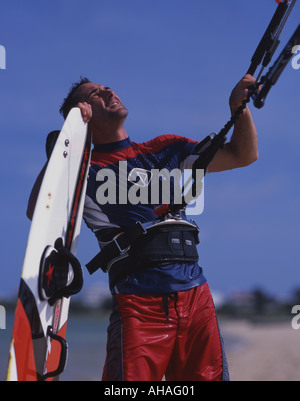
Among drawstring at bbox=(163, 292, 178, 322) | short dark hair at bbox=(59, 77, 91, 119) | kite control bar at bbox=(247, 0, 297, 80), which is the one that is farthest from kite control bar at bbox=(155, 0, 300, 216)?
short dark hair at bbox=(59, 77, 91, 119)

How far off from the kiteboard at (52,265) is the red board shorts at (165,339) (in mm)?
276

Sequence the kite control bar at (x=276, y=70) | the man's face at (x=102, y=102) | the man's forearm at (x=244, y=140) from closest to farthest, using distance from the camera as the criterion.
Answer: the kite control bar at (x=276, y=70) → the man's forearm at (x=244, y=140) → the man's face at (x=102, y=102)

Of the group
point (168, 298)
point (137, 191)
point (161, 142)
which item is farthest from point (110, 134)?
point (168, 298)

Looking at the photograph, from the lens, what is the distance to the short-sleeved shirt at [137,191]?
2902 millimetres

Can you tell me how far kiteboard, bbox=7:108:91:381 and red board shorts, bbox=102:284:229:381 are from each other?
28cm

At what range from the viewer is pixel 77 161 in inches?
129

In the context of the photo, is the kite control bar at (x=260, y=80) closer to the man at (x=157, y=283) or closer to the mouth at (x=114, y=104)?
the man at (x=157, y=283)

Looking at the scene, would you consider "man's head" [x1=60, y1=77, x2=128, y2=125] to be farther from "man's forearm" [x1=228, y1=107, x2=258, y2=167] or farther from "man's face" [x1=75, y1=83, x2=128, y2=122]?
"man's forearm" [x1=228, y1=107, x2=258, y2=167]

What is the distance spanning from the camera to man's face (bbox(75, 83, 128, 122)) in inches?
131

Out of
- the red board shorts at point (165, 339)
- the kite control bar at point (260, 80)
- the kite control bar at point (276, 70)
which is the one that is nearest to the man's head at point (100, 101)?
the kite control bar at point (260, 80)

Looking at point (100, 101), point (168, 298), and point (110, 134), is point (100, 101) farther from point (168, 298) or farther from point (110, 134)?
point (168, 298)
